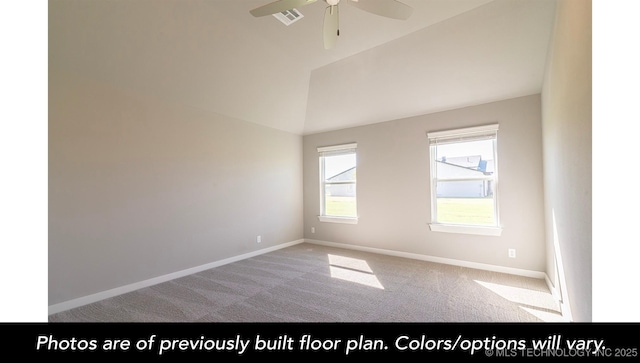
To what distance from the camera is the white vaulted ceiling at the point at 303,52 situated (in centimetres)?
246

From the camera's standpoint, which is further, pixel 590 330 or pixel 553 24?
pixel 553 24

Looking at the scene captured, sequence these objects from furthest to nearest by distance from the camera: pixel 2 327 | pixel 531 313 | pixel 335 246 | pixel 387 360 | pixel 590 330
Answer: pixel 335 246, pixel 531 313, pixel 387 360, pixel 590 330, pixel 2 327

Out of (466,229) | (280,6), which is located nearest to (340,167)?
(466,229)

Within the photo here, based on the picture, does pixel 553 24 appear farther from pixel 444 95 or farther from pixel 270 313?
pixel 270 313

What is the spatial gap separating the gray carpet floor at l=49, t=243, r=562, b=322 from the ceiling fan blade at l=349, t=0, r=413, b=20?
260 cm

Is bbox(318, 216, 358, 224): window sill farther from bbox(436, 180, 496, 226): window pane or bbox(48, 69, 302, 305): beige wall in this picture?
bbox(436, 180, 496, 226): window pane

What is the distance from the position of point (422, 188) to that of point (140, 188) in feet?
13.3

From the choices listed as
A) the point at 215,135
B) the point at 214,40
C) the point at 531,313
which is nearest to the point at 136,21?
the point at 214,40

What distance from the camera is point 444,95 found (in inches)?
145

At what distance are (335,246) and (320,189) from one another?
1.23 meters

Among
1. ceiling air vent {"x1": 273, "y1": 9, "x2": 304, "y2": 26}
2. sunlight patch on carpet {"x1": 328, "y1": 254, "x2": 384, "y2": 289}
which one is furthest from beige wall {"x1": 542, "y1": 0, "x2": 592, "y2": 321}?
ceiling air vent {"x1": 273, "y1": 9, "x2": 304, "y2": 26}

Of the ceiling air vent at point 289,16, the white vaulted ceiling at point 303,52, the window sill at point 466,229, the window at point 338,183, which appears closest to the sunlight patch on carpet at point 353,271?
the window at point 338,183

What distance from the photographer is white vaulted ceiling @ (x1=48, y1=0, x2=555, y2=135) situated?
2.46 meters

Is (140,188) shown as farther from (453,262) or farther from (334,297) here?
(453,262)
